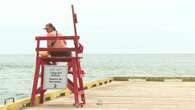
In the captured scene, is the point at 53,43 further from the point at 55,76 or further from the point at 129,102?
the point at 129,102

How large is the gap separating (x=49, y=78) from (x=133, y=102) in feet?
6.80

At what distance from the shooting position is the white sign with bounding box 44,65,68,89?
11.4 meters

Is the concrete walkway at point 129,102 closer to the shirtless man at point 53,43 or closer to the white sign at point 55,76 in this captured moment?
the white sign at point 55,76

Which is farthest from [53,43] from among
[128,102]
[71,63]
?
[128,102]

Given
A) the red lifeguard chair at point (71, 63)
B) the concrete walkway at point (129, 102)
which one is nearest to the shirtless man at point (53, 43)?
the red lifeguard chair at point (71, 63)

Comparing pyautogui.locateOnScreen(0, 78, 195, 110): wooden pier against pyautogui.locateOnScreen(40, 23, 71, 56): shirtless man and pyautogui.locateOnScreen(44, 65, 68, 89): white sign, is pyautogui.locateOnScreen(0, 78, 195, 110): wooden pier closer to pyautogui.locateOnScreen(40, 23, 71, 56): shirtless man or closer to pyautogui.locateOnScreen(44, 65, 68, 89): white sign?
pyautogui.locateOnScreen(44, 65, 68, 89): white sign

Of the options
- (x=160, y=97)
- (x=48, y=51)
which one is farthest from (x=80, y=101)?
(x=160, y=97)

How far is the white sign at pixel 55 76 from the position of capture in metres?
11.4

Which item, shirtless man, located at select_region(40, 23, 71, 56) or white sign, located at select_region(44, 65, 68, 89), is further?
shirtless man, located at select_region(40, 23, 71, 56)

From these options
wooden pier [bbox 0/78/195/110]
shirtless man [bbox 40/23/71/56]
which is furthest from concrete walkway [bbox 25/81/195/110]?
shirtless man [bbox 40/23/71/56]

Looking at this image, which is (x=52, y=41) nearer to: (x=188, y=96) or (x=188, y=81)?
(x=188, y=96)

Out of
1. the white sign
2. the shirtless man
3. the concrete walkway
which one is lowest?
the concrete walkway

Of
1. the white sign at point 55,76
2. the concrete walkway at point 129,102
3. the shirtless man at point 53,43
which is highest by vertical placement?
the shirtless man at point 53,43

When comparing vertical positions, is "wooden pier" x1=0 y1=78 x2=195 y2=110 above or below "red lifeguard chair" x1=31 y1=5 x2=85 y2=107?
below
